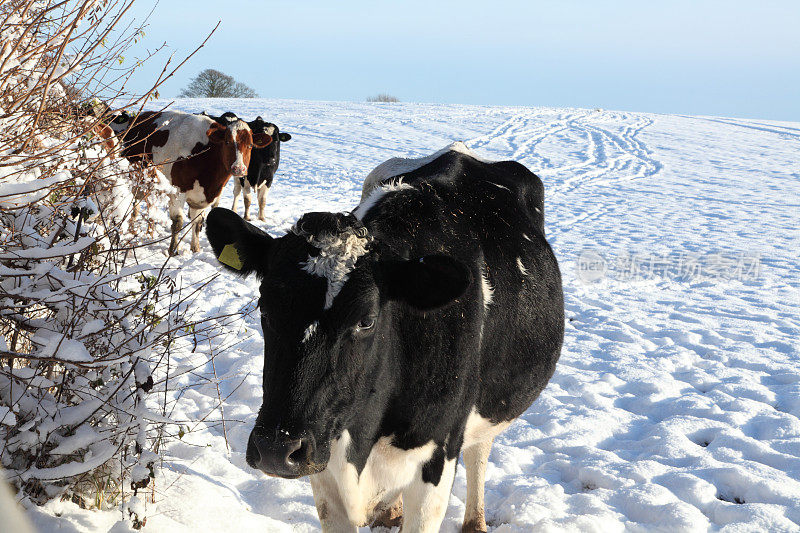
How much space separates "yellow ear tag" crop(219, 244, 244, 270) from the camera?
9.36 ft

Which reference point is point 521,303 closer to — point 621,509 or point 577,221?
point 621,509

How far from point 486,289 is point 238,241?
1.19 m

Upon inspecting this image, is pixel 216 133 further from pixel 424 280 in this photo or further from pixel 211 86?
pixel 211 86

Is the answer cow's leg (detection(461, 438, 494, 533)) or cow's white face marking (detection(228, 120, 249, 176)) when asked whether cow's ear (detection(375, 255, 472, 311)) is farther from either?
cow's white face marking (detection(228, 120, 249, 176))

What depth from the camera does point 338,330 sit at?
241 cm

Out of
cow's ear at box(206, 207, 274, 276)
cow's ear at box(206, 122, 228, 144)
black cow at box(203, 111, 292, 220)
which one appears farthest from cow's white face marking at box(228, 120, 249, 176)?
cow's ear at box(206, 207, 274, 276)

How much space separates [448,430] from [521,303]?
943mm

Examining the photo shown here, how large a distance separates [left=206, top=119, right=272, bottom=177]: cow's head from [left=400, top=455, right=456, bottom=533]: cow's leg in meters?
7.36

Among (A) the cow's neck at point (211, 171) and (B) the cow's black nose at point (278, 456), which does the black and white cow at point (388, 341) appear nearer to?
(B) the cow's black nose at point (278, 456)

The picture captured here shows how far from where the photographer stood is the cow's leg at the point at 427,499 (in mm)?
2887

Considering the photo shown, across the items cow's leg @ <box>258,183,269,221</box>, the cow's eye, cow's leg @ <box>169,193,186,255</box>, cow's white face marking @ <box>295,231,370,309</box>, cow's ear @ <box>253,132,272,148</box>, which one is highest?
cow's white face marking @ <box>295,231,370,309</box>

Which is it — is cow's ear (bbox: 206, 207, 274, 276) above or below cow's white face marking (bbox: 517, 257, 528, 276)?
above

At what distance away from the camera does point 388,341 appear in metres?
2.66

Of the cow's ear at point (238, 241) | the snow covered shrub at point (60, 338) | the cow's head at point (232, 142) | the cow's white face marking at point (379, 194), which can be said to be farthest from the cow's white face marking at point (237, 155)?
the cow's ear at point (238, 241)
